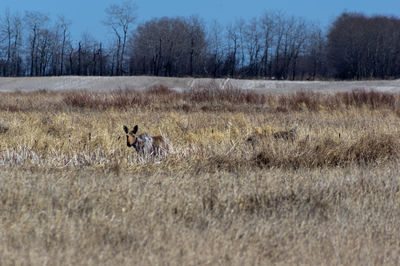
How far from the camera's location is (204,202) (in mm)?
4180

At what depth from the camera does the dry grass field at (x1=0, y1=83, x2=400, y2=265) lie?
10.3 ft

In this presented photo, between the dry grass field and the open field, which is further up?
the open field

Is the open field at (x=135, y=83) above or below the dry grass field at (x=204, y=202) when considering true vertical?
above

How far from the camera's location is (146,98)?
17.8 meters

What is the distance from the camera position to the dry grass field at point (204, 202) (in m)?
3.14

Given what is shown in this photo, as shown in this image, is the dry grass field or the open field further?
the open field

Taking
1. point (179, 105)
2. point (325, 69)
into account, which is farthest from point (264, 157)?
point (325, 69)

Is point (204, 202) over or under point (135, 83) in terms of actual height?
under

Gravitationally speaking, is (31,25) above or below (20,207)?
above

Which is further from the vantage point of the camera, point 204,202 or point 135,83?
point 135,83

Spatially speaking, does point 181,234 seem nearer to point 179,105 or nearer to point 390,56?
point 179,105

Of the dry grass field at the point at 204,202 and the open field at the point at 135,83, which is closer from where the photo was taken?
the dry grass field at the point at 204,202

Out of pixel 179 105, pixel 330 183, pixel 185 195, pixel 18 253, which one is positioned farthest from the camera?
pixel 179 105

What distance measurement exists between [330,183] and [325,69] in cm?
5769
